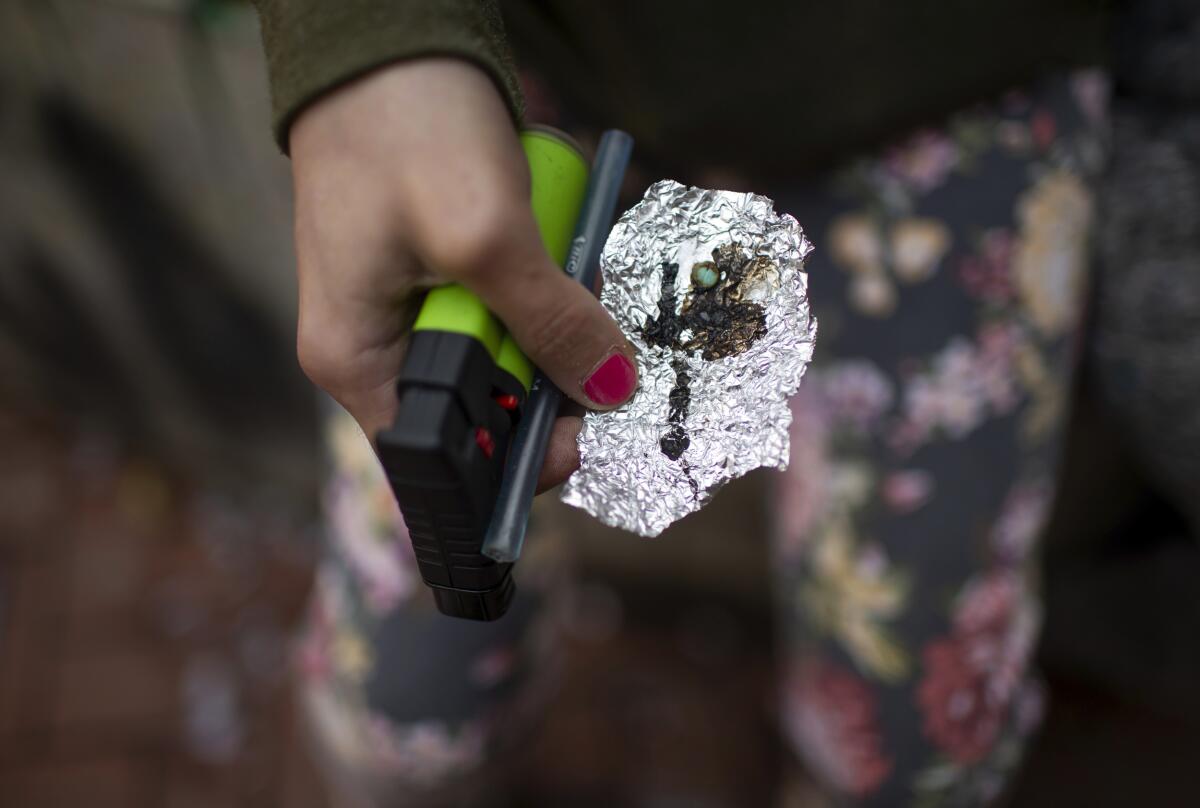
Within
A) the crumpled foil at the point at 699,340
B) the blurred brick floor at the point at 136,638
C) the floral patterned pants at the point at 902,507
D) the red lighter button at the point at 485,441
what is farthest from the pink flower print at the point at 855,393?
the blurred brick floor at the point at 136,638

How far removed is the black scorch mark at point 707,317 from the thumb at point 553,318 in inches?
1.0

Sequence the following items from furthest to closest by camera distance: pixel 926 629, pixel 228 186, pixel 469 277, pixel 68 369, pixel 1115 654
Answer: pixel 68 369
pixel 1115 654
pixel 228 186
pixel 926 629
pixel 469 277

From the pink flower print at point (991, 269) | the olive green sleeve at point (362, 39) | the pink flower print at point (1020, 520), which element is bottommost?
the pink flower print at point (1020, 520)

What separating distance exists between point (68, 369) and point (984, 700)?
4.40 ft

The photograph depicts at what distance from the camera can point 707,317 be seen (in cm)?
41

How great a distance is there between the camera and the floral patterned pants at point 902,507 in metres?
0.61

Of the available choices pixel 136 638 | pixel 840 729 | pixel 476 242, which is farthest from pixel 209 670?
pixel 476 242

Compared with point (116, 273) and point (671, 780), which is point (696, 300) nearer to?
point (671, 780)

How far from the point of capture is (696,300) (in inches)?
16.1

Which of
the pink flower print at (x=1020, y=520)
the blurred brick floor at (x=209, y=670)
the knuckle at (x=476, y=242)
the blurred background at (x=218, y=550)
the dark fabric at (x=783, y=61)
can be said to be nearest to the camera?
the knuckle at (x=476, y=242)

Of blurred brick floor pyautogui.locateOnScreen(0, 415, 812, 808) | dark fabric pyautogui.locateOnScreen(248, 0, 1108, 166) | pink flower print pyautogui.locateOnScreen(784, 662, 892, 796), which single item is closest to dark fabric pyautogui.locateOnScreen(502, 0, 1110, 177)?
dark fabric pyautogui.locateOnScreen(248, 0, 1108, 166)

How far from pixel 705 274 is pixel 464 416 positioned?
132 mm

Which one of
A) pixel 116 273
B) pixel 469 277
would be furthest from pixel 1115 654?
pixel 116 273

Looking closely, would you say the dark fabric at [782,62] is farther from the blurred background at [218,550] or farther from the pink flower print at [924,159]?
the blurred background at [218,550]
